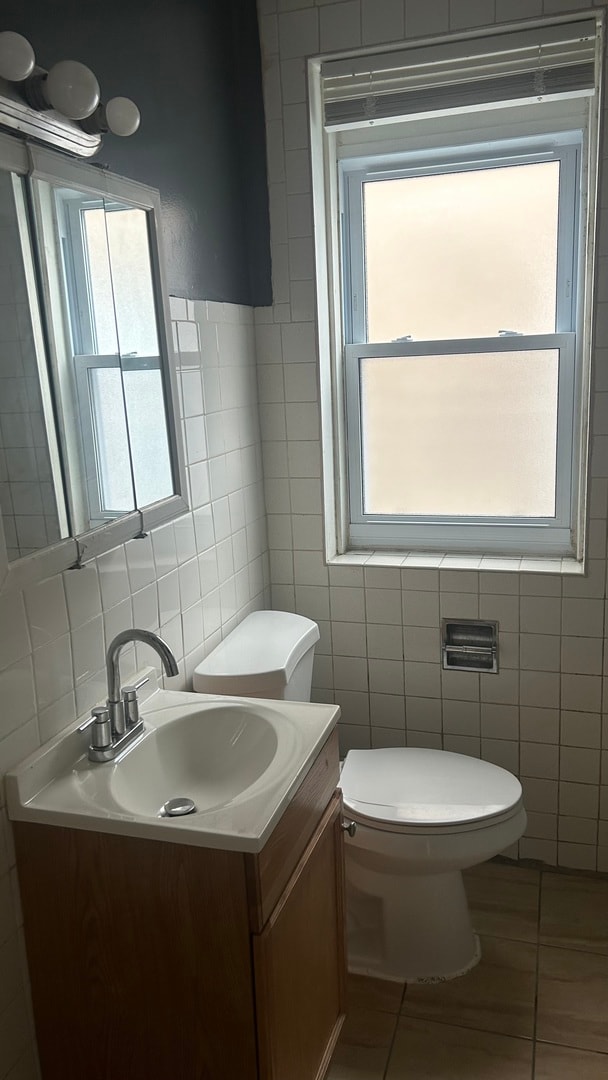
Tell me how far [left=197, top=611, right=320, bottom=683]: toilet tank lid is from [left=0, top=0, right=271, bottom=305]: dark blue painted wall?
A: 0.87 meters

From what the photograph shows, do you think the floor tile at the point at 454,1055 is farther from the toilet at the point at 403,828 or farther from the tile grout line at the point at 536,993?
the toilet at the point at 403,828

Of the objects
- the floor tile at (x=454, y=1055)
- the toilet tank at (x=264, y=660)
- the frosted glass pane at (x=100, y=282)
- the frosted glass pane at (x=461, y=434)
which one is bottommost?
the floor tile at (x=454, y=1055)

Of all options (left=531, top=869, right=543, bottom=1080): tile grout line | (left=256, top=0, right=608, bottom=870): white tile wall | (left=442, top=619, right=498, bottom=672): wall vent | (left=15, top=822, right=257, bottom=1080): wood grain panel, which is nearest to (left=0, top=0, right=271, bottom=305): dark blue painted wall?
(left=256, top=0, right=608, bottom=870): white tile wall

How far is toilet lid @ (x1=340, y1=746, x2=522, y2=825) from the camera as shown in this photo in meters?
1.90

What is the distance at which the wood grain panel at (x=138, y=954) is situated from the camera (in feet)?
4.18

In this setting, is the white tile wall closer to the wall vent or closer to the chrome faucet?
the wall vent

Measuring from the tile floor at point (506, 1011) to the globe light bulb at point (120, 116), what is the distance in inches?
76.2

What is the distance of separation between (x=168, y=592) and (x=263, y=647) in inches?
13.1

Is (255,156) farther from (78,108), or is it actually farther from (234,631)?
(234,631)

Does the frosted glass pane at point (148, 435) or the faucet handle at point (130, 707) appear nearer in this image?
the faucet handle at point (130, 707)

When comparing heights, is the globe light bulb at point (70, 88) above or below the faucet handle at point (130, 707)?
above

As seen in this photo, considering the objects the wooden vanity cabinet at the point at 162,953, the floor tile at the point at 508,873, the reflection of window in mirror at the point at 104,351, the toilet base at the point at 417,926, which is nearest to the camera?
the wooden vanity cabinet at the point at 162,953

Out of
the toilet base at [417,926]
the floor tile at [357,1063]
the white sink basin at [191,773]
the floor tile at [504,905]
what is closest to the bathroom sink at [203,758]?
the white sink basin at [191,773]

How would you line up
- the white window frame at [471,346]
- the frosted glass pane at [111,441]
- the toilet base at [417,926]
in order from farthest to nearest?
the white window frame at [471,346]
the toilet base at [417,926]
the frosted glass pane at [111,441]
